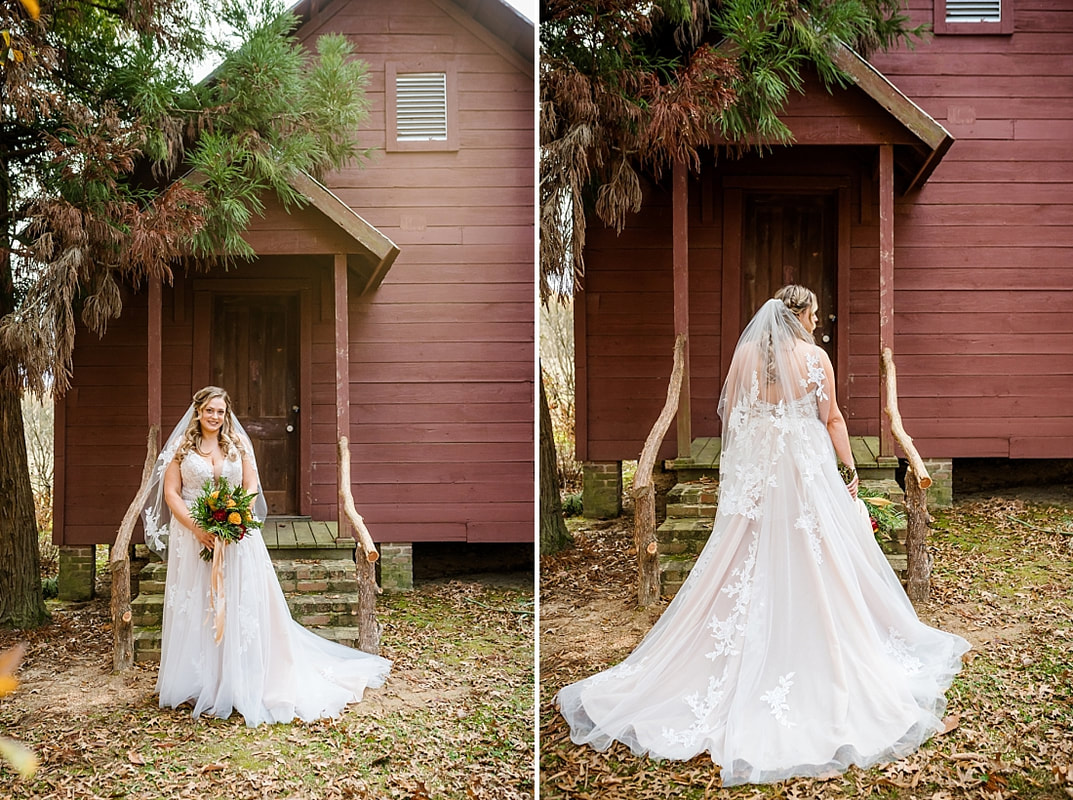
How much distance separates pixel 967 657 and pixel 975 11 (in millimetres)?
3962

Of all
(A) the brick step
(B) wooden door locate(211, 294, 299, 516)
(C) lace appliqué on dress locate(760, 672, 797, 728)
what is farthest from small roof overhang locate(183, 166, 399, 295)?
(C) lace appliqué on dress locate(760, 672, 797, 728)

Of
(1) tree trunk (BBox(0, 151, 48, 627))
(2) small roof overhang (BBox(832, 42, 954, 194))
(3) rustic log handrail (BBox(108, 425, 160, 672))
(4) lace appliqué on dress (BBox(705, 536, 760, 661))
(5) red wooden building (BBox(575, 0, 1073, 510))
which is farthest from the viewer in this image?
(5) red wooden building (BBox(575, 0, 1073, 510))

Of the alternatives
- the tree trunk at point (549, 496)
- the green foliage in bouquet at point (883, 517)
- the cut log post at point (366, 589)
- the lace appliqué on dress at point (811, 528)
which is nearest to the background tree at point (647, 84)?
the tree trunk at point (549, 496)

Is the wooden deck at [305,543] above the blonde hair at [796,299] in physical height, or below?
below

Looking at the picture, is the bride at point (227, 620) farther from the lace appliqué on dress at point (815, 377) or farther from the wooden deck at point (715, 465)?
the lace appliqué on dress at point (815, 377)

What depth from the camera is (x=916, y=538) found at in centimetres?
419

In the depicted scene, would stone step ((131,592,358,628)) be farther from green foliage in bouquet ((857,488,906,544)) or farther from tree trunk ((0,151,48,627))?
green foliage in bouquet ((857,488,906,544))

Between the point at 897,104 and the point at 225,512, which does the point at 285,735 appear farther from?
the point at 897,104

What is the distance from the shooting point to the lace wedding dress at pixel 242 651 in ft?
12.7

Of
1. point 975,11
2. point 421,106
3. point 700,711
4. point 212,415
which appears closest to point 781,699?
point 700,711

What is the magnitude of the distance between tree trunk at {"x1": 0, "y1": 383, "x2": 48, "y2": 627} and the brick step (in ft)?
1.99

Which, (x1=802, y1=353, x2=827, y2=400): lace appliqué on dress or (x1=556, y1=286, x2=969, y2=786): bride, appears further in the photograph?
(x1=802, y1=353, x2=827, y2=400): lace appliqué on dress

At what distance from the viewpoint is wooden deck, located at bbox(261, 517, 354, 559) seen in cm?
446

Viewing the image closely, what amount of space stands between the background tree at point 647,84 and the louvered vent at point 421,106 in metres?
0.66
